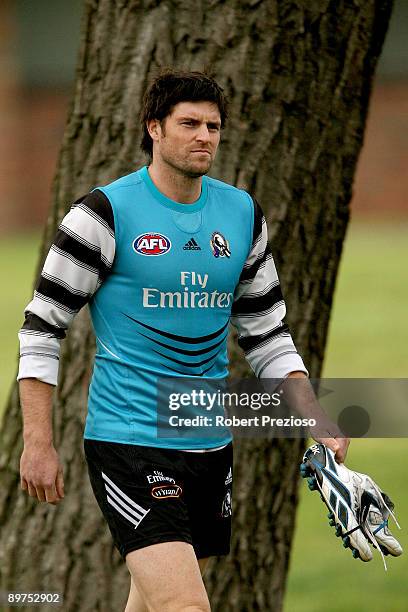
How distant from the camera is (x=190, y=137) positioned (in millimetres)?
4148

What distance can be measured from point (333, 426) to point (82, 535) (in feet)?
5.65

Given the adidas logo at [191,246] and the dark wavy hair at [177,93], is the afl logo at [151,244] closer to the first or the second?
the adidas logo at [191,246]

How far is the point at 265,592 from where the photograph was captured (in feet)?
19.1

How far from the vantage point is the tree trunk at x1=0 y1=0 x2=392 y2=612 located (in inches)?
216

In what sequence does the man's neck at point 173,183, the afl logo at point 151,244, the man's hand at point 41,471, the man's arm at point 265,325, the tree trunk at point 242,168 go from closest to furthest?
1. the man's hand at point 41,471
2. the afl logo at point 151,244
3. the man's neck at point 173,183
4. the man's arm at point 265,325
5. the tree trunk at point 242,168

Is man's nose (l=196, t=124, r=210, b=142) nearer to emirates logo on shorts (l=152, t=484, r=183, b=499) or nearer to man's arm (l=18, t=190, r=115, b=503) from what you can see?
man's arm (l=18, t=190, r=115, b=503)

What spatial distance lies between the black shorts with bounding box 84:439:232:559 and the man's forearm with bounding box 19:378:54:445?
0.25 metres

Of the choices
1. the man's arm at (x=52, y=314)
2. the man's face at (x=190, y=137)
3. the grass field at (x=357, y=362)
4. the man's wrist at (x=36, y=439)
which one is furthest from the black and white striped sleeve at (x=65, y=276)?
the grass field at (x=357, y=362)

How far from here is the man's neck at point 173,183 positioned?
167 inches

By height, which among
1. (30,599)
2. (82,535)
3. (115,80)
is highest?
(115,80)

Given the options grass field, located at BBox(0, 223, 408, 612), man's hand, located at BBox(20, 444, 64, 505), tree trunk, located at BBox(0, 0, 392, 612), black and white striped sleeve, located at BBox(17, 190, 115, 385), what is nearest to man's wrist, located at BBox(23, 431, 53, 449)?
man's hand, located at BBox(20, 444, 64, 505)

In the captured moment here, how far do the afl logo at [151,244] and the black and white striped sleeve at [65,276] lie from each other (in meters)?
0.09

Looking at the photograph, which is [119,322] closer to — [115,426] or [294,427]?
[115,426]

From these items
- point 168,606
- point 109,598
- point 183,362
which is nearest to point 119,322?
point 183,362
